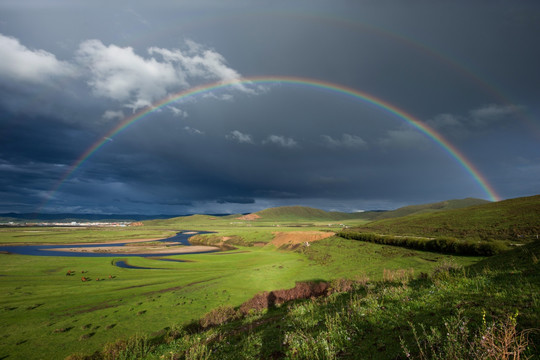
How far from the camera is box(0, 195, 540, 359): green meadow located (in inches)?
313

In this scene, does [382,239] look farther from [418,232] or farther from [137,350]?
[137,350]

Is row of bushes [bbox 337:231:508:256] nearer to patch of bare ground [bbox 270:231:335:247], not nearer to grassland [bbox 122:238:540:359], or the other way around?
grassland [bbox 122:238:540:359]

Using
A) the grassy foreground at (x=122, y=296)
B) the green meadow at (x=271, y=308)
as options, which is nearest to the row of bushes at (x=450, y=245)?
the green meadow at (x=271, y=308)

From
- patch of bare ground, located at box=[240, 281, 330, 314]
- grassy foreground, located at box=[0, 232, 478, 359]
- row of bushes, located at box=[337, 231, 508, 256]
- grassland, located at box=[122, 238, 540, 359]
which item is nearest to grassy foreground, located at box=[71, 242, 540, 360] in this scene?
grassland, located at box=[122, 238, 540, 359]

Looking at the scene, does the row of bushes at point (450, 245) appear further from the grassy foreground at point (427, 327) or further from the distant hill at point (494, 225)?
the grassy foreground at point (427, 327)

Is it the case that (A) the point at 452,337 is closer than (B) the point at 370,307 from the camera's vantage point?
Yes

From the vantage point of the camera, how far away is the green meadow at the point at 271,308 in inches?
313

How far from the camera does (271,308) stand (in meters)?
25.2

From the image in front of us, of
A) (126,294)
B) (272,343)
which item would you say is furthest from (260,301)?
(126,294)

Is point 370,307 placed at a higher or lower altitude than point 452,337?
lower

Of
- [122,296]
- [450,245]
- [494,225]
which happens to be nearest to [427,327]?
[122,296]

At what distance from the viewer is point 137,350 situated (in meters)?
14.9

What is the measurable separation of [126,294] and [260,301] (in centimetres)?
2334

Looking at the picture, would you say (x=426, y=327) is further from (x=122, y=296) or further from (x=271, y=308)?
(x=122, y=296)
